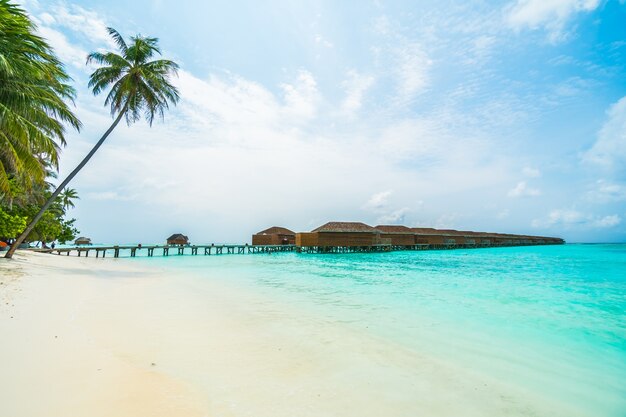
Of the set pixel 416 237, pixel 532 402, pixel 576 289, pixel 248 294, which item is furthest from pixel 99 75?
pixel 416 237

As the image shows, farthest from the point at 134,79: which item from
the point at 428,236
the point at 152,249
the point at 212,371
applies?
the point at 428,236

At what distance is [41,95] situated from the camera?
9.42 m

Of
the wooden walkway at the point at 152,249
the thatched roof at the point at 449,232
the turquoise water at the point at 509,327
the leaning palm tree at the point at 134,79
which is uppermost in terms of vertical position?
the leaning palm tree at the point at 134,79

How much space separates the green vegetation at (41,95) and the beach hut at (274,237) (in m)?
23.6

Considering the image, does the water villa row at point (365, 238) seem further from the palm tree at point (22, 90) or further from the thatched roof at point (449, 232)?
the palm tree at point (22, 90)

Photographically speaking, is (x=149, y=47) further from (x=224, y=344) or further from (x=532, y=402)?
(x=532, y=402)

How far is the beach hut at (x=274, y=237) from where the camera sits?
1783 inches

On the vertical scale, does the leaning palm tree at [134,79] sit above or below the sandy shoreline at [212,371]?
above

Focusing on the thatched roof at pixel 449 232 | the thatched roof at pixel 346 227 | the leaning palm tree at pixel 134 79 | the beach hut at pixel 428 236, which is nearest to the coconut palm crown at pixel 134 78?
the leaning palm tree at pixel 134 79

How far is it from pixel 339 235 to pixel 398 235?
Result: 15.3 metres

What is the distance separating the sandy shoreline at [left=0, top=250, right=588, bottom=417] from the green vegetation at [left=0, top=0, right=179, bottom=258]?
16.6ft

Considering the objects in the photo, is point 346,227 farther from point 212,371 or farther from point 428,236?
point 212,371

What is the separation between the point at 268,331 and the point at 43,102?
10.6 m

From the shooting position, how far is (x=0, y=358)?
312 centimetres
